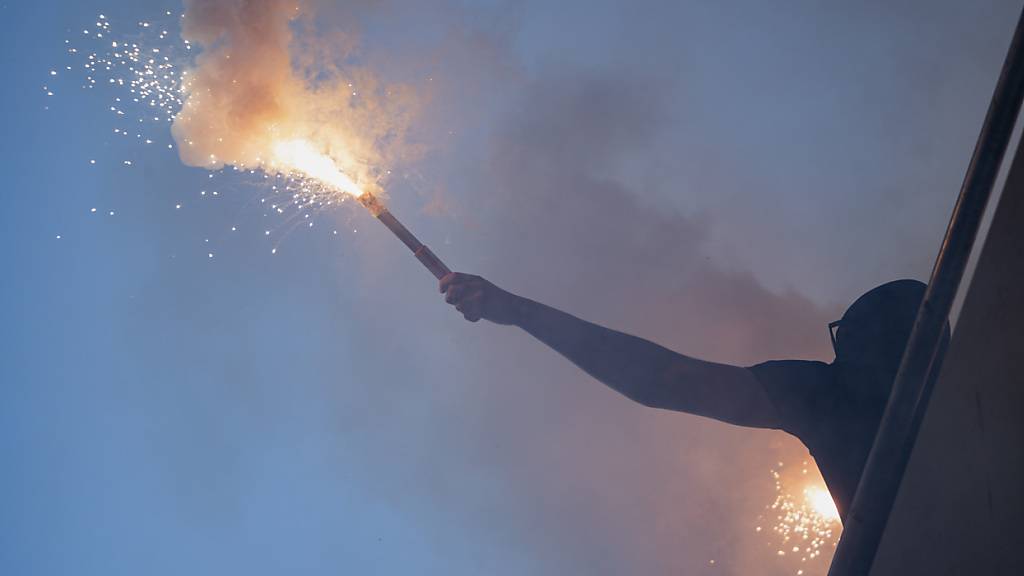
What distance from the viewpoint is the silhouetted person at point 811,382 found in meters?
2.02

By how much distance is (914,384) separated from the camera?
1146 mm

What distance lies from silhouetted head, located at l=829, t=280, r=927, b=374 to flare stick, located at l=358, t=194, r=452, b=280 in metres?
2.02

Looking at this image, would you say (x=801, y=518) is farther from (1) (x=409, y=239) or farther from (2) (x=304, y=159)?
(2) (x=304, y=159)

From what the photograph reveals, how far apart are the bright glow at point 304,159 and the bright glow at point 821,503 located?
754 cm

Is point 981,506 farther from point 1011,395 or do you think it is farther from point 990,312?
point 990,312

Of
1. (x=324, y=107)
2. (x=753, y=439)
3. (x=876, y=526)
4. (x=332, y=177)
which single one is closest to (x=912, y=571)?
(x=876, y=526)

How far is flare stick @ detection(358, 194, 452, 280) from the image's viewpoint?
165 inches

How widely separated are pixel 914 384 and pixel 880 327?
3.74 feet

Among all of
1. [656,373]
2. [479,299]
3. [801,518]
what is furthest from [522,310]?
[801,518]

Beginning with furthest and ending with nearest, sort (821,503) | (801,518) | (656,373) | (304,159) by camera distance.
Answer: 1. (801,518)
2. (821,503)
3. (304,159)
4. (656,373)

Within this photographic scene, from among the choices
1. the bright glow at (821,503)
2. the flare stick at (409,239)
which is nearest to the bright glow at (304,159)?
the flare stick at (409,239)

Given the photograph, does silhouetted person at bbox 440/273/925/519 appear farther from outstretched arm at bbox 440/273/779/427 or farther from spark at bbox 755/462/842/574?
spark at bbox 755/462/842/574

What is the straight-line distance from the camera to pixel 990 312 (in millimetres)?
1029

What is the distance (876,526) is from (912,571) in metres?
0.09
